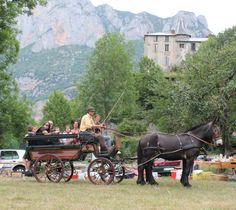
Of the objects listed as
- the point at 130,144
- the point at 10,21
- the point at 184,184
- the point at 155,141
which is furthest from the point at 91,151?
the point at 130,144

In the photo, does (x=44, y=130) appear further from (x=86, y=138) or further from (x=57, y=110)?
(x=57, y=110)

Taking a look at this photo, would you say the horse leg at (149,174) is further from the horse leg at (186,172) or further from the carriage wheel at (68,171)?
the carriage wheel at (68,171)

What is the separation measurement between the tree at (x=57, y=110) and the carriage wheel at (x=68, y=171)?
53998 mm

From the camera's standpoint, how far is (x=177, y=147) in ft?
51.7

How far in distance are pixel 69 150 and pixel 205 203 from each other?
603 centimetres

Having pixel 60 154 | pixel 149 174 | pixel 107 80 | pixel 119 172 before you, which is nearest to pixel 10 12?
pixel 60 154

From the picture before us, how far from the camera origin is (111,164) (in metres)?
15.7

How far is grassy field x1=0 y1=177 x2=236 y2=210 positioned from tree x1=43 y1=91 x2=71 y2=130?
186 ft

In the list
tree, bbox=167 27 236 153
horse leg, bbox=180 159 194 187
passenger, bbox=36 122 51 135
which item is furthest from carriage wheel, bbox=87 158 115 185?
tree, bbox=167 27 236 153

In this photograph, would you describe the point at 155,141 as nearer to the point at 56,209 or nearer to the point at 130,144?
the point at 56,209

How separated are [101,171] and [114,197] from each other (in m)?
3.62

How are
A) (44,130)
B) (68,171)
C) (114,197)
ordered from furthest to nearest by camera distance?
(68,171)
(44,130)
(114,197)

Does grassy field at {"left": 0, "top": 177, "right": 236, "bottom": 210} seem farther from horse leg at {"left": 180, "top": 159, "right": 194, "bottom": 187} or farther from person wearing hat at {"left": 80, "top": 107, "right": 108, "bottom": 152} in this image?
person wearing hat at {"left": 80, "top": 107, "right": 108, "bottom": 152}

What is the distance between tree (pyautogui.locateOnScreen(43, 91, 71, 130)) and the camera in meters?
71.9
